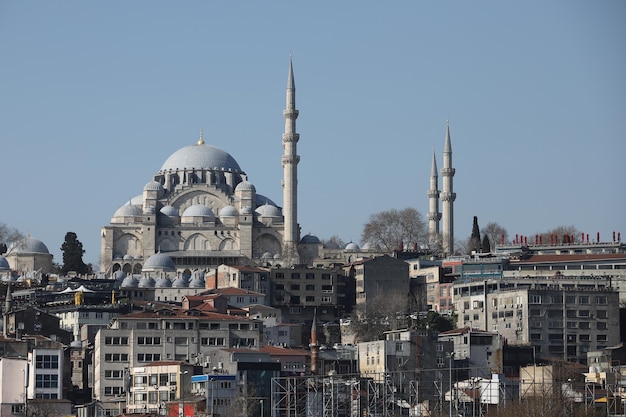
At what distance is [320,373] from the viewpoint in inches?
2808

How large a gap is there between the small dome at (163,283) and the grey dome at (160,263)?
550 centimetres

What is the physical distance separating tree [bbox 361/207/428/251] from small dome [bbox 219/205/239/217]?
7.95 metres

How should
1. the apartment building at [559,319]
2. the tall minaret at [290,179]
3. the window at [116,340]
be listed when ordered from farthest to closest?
the tall minaret at [290,179] < the apartment building at [559,319] < the window at [116,340]

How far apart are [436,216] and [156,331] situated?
Result: 4863 centimetres

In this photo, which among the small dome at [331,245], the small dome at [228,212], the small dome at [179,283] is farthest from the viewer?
the small dome at [228,212]

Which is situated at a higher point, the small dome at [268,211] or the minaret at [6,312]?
the small dome at [268,211]

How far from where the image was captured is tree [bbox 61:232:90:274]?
10981 centimetres

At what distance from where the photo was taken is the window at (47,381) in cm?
6431

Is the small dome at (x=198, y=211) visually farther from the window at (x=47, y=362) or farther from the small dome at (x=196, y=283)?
the window at (x=47, y=362)

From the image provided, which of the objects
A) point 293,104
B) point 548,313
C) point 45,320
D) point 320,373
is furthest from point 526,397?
point 293,104

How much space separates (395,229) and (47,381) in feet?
166

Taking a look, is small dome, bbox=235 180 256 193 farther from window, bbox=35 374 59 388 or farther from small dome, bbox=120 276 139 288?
window, bbox=35 374 59 388

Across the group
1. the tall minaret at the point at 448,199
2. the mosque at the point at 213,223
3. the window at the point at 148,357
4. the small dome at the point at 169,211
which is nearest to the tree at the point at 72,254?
the mosque at the point at 213,223

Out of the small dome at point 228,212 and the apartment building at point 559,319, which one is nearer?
the apartment building at point 559,319
